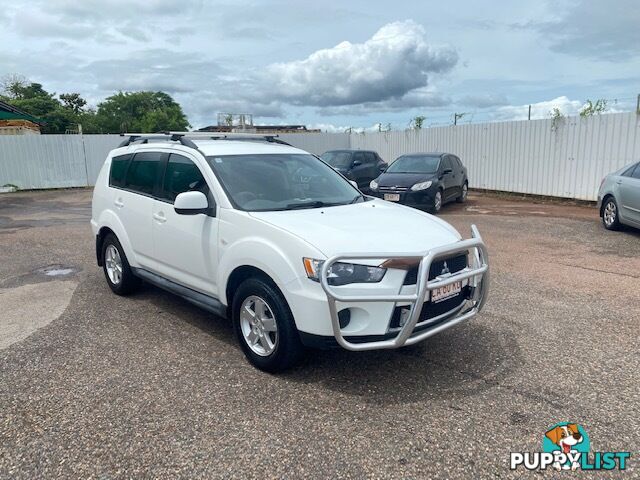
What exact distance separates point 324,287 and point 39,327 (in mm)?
3334

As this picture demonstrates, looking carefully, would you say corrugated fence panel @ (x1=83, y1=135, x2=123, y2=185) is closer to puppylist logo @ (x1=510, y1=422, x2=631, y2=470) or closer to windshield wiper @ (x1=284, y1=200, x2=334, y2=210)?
windshield wiper @ (x1=284, y1=200, x2=334, y2=210)

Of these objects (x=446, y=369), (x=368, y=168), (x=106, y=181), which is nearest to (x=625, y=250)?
(x=446, y=369)

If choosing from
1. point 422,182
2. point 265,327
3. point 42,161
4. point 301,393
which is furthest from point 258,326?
point 42,161

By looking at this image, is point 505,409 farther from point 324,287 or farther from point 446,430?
point 324,287

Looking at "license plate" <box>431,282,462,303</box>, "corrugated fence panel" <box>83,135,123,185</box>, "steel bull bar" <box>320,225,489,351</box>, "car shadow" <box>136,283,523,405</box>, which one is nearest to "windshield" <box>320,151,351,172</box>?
"corrugated fence panel" <box>83,135,123,185</box>

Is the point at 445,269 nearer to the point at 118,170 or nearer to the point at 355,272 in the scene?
the point at 355,272

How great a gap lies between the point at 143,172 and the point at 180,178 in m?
0.82

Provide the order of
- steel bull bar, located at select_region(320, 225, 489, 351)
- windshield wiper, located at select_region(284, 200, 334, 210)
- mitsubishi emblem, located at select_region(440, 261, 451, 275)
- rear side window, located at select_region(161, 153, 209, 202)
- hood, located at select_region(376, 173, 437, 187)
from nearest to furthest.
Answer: steel bull bar, located at select_region(320, 225, 489, 351) < mitsubishi emblem, located at select_region(440, 261, 451, 275) < windshield wiper, located at select_region(284, 200, 334, 210) < rear side window, located at select_region(161, 153, 209, 202) < hood, located at select_region(376, 173, 437, 187)

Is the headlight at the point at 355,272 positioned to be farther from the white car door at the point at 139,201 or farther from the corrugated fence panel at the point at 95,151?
the corrugated fence panel at the point at 95,151

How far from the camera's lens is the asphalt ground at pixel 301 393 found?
2.86 meters

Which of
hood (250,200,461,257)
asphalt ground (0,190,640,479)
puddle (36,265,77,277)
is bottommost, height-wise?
asphalt ground (0,190,640,479)

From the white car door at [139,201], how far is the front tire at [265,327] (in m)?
1.69

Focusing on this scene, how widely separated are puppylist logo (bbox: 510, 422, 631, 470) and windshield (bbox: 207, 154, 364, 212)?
98.5 inches

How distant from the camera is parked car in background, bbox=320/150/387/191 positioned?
15895 mm
